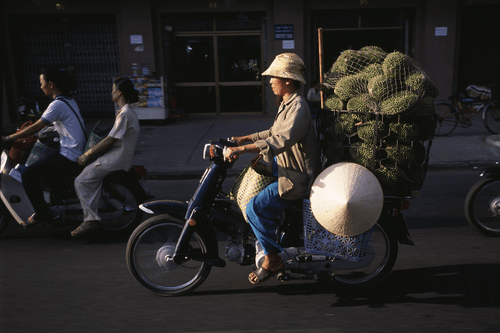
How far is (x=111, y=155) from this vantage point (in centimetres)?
433

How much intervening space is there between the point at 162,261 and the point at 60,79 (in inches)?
94.1

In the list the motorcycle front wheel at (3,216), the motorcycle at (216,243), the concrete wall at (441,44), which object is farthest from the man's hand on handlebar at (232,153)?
the concrete wall at (441,44)

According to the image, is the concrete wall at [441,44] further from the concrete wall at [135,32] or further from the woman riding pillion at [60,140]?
the woman riding pillion at [60,140]

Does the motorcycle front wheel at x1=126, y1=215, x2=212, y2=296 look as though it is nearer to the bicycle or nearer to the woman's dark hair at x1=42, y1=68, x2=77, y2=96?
the woman's dark hair at x1=42, y1=68, x2=77, y2=96

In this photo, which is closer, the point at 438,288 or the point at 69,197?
the point at 438,288

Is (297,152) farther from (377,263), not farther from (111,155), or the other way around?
(111,155)

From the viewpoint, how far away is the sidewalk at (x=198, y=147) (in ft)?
25.7

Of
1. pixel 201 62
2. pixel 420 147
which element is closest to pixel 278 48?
pixel 201 62

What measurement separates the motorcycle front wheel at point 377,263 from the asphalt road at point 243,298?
84 mm

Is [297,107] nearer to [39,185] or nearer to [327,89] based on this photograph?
[327,89]

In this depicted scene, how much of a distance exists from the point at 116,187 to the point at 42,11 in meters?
10.6

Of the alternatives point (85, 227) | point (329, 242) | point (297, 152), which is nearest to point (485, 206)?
point (329, 242)

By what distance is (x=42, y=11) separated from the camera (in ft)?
41.8

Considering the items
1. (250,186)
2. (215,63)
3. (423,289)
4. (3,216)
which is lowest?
(423,289)
